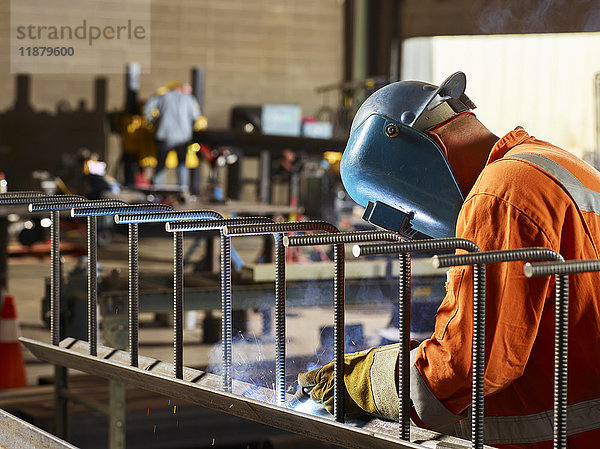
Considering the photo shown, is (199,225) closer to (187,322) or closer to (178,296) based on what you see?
(178,296)

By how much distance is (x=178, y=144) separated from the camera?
9.14 meters

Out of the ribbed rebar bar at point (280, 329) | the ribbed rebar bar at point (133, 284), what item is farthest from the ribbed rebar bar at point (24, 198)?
the ribbed rebar bar at point (280, 329)

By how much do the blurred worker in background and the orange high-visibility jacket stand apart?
7923 millimetres

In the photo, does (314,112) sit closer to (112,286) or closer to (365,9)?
(365,9)

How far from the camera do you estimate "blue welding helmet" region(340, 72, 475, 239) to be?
48.8 inches

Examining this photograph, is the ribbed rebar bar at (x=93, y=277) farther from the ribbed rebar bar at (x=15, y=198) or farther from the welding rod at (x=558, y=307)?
the welding rod at (x=558, y=307)

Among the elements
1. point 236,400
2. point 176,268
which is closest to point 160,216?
point 176,268

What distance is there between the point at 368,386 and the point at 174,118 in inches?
317

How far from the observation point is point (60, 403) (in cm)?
319

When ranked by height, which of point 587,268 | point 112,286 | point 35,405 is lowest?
point 35,405

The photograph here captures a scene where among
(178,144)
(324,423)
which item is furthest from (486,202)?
(178,144)

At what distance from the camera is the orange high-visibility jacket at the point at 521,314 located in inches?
40.8

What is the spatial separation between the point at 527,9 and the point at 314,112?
1060 centimetres

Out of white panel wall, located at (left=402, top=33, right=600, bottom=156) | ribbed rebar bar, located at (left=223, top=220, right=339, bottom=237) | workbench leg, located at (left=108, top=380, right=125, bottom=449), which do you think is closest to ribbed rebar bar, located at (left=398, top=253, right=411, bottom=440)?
ribbed rebar bar, located at (left=223, top=220, right=339, bottom=237)
